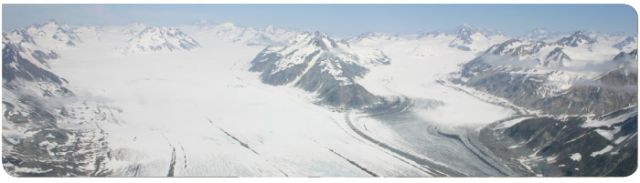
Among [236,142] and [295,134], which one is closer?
[236,142]

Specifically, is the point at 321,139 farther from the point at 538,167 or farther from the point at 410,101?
the point at 410,101

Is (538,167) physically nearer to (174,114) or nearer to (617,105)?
(617,105)

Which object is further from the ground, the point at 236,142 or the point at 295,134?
the point at 236,142

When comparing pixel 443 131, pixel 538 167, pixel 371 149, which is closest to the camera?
pixel 538 167

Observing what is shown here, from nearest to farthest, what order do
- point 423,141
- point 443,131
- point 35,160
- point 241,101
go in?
point 35,160
point 423,141
point 443,131
point 241,101

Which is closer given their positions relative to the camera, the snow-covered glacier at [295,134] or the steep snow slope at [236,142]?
the snow-covered glacier at [295,134]

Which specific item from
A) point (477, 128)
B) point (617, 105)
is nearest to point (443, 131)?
point (477, 128)

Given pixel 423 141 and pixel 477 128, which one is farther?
pixel 477 128

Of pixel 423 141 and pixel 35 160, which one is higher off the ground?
pixel 35 160

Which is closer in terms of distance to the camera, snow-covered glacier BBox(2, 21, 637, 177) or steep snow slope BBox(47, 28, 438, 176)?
snow-covered glacier BBox(2, 21, 637, 177)

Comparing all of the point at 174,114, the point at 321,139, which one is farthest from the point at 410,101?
the point at 174,114
